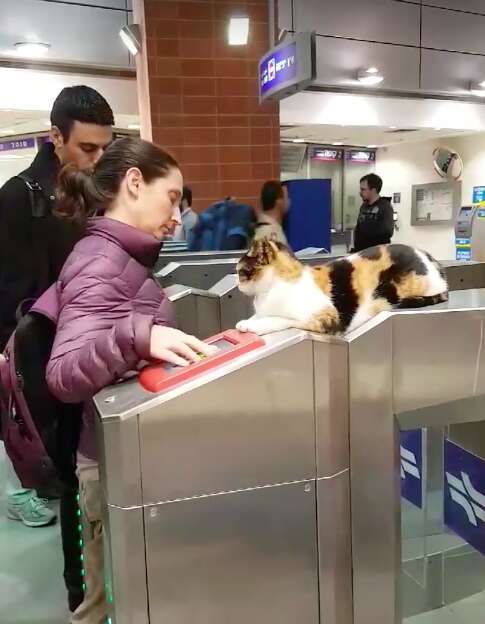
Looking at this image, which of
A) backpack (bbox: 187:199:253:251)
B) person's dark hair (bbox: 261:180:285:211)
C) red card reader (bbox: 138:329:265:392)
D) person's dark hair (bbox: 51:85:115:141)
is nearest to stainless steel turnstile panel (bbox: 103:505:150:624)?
red card reader (bbox: 138:329:265:392)

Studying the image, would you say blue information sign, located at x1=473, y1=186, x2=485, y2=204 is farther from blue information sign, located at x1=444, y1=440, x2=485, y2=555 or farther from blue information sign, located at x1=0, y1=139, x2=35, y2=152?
blue information sign, located at x1=444, y1=440, x2=485, y2=555

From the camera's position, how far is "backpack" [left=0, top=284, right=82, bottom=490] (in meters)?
1.09

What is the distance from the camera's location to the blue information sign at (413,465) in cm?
192

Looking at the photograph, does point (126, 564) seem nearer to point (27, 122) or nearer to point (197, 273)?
point (197, 273)

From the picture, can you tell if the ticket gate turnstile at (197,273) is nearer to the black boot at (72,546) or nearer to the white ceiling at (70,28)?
the black boot at (72,546)

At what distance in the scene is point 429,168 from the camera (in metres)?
9.62

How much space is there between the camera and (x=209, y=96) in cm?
448

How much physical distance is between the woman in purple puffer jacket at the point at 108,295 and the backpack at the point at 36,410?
0.13 feet

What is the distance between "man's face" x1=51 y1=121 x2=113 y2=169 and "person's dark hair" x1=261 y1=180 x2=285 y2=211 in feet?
6.60

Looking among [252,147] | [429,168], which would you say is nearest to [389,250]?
[252,147]

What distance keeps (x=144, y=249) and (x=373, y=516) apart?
56 cm

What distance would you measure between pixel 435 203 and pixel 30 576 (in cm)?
879

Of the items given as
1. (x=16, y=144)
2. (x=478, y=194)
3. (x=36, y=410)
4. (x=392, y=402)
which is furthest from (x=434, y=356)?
(x=478, y=194)

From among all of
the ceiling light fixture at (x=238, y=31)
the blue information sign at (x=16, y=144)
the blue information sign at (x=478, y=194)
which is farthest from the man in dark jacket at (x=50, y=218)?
the blue information sign at (x=478, y=194)
